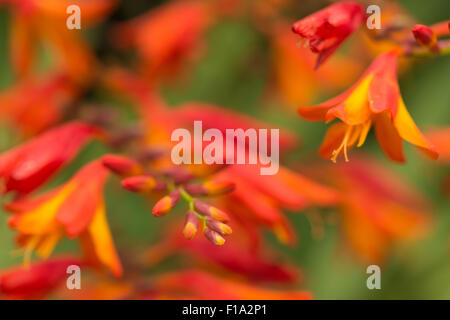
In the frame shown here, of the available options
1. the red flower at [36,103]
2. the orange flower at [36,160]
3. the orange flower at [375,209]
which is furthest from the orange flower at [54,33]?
the orange flower at [375,209]

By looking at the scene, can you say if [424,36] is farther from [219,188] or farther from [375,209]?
[375,209]

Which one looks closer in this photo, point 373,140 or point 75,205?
point 75,205

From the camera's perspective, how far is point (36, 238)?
1.89 ft

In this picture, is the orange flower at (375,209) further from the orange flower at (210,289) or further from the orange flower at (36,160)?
the orange flower at (36,160)

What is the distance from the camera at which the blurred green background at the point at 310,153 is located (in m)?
1.00

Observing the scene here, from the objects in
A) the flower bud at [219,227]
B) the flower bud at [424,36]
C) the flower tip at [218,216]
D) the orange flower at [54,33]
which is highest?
the orange flower at [54,33]

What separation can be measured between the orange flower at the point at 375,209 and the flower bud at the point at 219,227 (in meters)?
0.41

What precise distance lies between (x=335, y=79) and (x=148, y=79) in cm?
24

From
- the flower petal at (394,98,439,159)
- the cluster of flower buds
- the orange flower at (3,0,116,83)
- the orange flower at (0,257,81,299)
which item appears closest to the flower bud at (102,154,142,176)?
the cluster of flower buds

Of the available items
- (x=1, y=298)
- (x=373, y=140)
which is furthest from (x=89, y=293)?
(x=373, y=140)

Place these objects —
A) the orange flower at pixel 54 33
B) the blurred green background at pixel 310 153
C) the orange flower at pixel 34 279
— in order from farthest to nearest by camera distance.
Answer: the blurred green background at pixel 310 153 < the orange flower at pixel 54 33 < the orange flower at pixel 34 279

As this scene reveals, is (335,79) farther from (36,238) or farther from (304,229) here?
(36,238)

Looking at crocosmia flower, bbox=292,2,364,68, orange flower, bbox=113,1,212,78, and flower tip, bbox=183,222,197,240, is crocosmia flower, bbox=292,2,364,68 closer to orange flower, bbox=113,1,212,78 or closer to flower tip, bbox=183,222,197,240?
flower tip, bbox=183,222,197,240

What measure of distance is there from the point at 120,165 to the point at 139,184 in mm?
43
